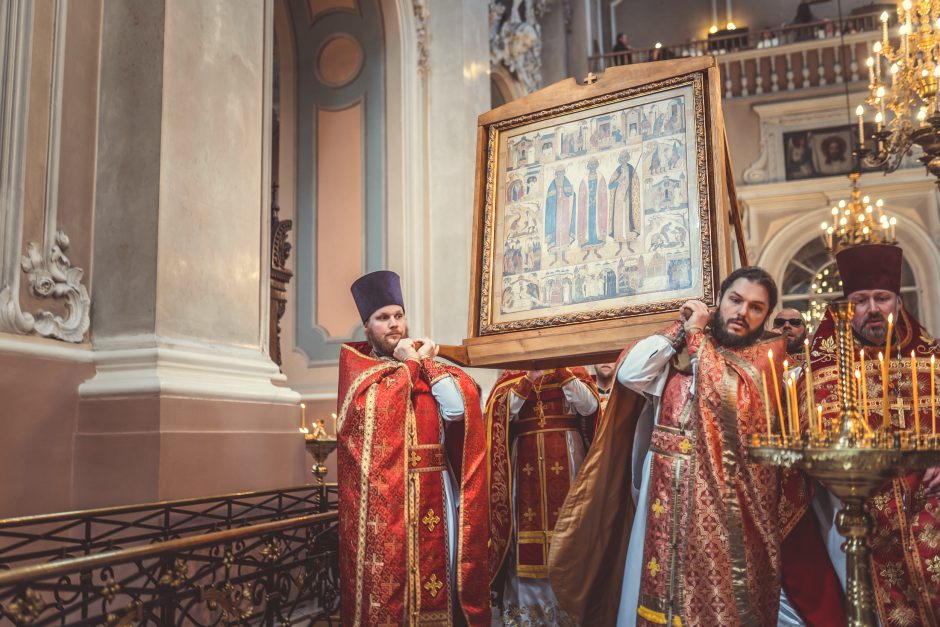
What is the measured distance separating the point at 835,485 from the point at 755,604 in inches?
32.4

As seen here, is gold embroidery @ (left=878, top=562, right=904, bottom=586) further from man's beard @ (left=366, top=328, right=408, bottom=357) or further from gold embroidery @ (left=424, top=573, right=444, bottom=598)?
man's beard @ (left=366, top=328, right=408, bottom=357)

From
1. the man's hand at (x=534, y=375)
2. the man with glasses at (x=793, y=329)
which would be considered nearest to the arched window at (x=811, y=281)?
the man with glasses at (x=793, y=329)

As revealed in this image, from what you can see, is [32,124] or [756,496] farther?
[32,124]

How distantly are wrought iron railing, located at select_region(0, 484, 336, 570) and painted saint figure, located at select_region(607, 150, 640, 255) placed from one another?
2.06 metres

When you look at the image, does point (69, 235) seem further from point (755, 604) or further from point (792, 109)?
point (792, 109)

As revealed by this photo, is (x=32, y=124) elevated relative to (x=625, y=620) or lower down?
elevated

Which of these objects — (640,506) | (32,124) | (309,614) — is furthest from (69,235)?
(640,506)

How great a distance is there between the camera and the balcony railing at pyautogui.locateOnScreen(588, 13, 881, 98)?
13477 mm

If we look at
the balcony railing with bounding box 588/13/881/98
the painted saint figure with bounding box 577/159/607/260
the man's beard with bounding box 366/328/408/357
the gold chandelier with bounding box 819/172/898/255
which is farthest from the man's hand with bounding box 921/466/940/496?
the balcony railing with bounding box 588/13/881/98

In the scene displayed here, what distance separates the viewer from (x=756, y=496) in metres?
3.00

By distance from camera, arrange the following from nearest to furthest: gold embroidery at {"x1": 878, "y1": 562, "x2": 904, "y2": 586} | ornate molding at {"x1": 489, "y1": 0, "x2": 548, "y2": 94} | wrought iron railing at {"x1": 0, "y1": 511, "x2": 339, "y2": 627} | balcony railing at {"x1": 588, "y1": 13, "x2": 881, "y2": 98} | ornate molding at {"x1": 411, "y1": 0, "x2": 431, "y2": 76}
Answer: wrought iron railing at {"x1": 0, "y1": 511, "x2": 339, "y2": 627}, gold embroidery at {"x1": 878, "y1": 562, "x2": 904, "y2": 586}, ornate molding at {"x1": 411, "y1": 0, "x2": 431, "y2": 76}, ornate molding at {"x1": 489, "y1": 0, "x2": 548, "y2": 94}, balcony railing at {"x1": 588, "y1": 13, "x2": 881, "y2": 98}

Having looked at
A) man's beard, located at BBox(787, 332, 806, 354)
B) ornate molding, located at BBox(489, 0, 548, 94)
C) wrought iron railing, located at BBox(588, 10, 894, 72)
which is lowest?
man's beard, located at BBox(787, 332, 806, 354)

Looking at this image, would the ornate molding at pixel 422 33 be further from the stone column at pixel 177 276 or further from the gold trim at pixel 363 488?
the gold trim at pixel 363 488

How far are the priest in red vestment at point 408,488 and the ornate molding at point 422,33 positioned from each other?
14.8ft
